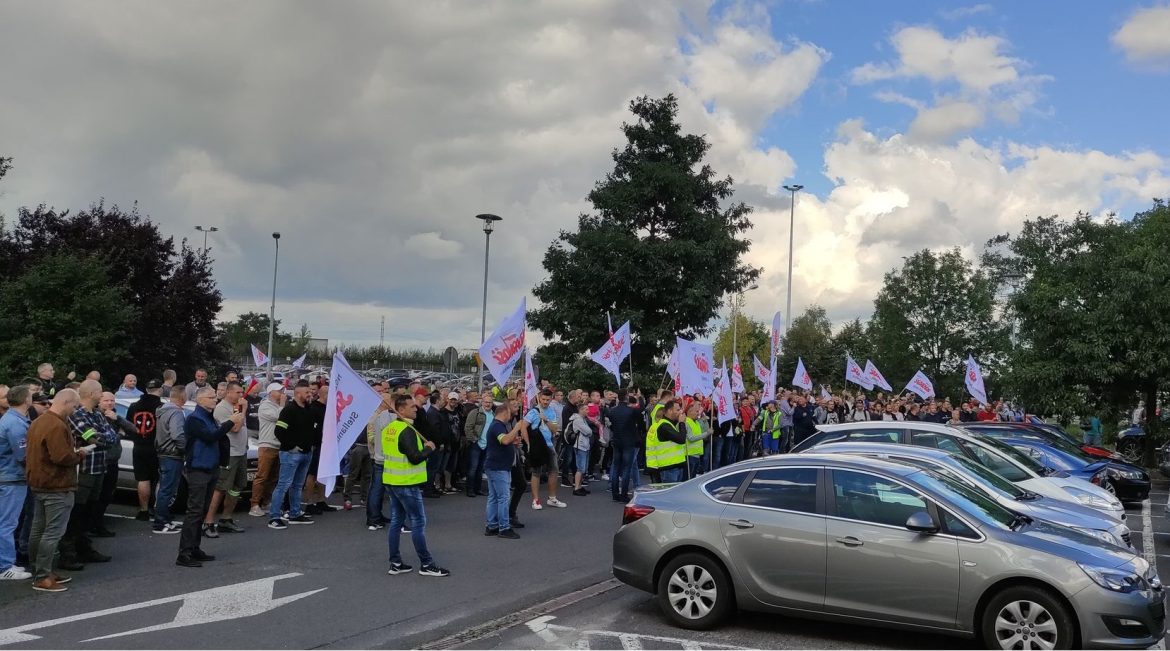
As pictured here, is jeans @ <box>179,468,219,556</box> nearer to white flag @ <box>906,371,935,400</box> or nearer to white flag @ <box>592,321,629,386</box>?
white flag @ <box>592,321,629,386</box>

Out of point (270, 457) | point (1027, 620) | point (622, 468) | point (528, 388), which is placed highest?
point (528, 388)

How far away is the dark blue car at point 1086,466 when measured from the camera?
1384cm

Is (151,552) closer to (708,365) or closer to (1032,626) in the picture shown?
(1032,626)

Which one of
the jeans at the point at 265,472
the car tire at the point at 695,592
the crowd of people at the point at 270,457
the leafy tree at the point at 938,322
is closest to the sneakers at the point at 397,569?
the crowd of people at the point at 270,457

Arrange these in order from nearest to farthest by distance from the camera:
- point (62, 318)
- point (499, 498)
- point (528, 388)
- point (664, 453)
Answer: point (499, 498) < point (528, 388) < point (664, 453) < point (62, 318)

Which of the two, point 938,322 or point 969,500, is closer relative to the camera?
point 969,500

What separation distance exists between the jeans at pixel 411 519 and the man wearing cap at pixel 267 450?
3.47 m

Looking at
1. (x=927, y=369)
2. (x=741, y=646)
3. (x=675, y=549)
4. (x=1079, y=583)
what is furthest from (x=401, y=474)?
(x=927, y=369)

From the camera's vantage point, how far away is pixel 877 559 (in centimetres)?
628

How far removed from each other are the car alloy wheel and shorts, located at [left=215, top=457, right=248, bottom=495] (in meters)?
6.22

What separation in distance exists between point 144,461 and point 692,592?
26.0 ft

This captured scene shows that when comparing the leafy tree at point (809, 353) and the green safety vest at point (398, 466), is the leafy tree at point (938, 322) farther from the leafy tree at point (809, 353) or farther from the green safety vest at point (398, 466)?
the green safety vest at point (398, 466)

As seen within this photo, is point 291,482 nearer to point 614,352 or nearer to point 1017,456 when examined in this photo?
point 614,352

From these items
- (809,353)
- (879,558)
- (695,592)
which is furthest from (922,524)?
(809,353)
